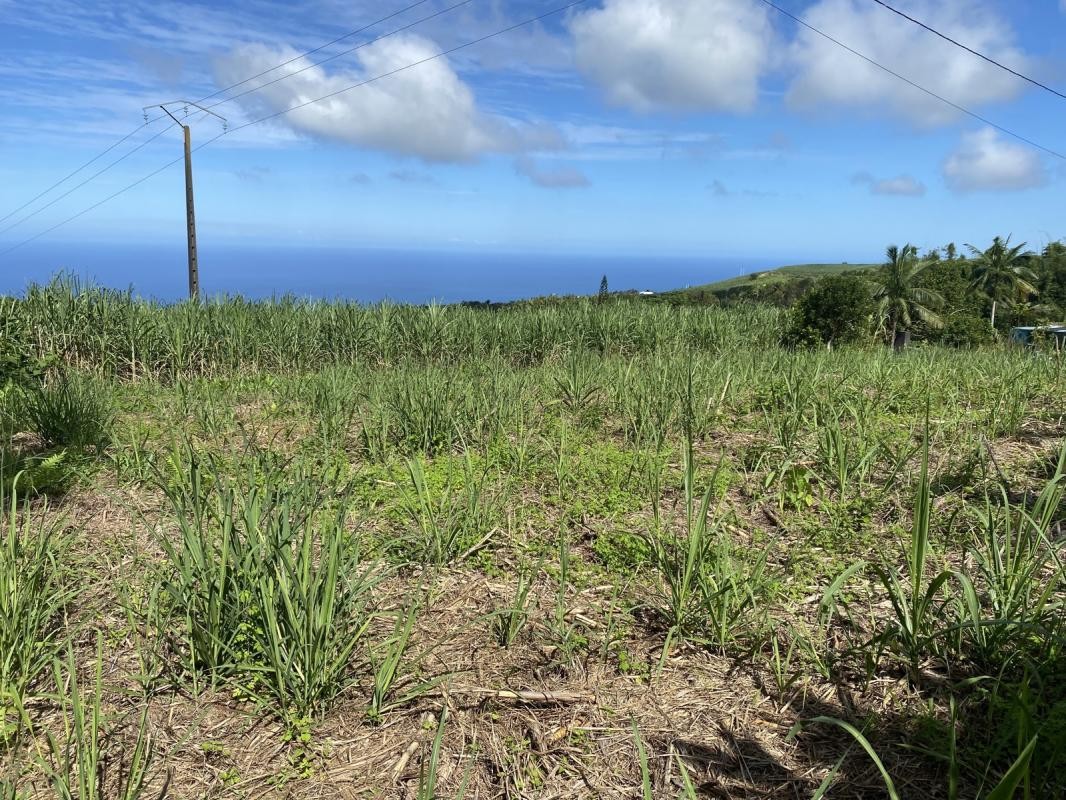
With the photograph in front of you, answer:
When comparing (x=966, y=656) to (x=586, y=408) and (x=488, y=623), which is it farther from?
(x=586, y=408)

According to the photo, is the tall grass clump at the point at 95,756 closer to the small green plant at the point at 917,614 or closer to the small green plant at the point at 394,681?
the small green plant at the point at 394,681

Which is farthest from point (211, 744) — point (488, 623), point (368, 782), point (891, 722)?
point (891, 722)

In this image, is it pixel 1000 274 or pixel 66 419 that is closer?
pixel 66 419

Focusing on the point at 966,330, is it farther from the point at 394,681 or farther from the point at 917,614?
the point at 394,681

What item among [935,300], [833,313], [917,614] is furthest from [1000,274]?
[917,614]

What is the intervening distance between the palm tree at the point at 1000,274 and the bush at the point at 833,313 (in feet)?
143

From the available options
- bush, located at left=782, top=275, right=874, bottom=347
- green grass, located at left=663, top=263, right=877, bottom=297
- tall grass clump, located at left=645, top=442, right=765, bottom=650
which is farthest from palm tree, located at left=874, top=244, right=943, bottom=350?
tall grass clump, located at left=645, top=442, right=765, bottom=650

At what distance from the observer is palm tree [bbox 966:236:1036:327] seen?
171ft

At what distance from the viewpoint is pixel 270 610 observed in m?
1.92

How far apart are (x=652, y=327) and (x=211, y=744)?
11.2 m

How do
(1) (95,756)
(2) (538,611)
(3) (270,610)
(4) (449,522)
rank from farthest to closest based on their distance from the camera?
(4) (449,522) → (2) (538,611) → (3) (270,610) → (1) (95,756)

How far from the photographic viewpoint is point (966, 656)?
2.11 m

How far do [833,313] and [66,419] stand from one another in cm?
1669

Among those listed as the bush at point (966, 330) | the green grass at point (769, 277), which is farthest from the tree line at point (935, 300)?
the green grass at point (769, 277)
